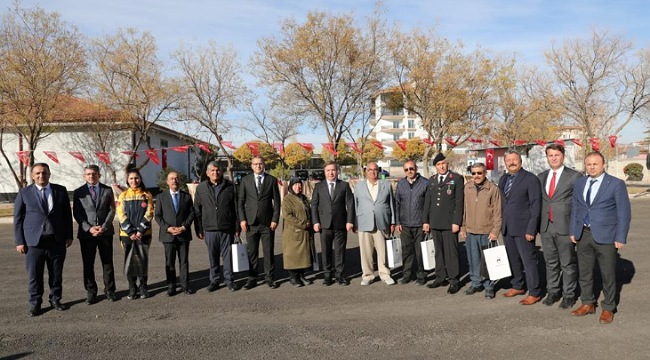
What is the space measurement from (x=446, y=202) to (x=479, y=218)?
496 mm

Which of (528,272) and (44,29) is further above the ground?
(44,29)

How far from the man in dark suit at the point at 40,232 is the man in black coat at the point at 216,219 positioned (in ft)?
5.41

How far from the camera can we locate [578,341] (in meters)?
4.00

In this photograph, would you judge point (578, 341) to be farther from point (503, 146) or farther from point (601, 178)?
point (503, 146)

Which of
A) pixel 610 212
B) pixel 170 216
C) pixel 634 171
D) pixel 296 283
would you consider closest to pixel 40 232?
pixel 170 216

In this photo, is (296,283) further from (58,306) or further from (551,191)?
(551,191)

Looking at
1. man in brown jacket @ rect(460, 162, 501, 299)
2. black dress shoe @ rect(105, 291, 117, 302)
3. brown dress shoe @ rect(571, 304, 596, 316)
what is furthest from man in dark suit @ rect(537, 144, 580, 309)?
black dress shoe @ rect(105, 291, 117, 302)

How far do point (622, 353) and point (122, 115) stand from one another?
22.6m

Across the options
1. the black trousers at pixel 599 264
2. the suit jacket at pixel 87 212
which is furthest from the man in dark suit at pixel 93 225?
the black trousers at pixel 599 264

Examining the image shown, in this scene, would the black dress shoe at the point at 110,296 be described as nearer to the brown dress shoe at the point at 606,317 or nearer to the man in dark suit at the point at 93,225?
the man in dark suit at the point at 93,225

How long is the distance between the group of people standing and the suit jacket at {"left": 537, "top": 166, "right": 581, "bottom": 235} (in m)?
0.01

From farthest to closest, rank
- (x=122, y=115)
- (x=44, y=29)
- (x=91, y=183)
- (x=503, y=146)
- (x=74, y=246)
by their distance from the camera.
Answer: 1. (x=503, y=146)
2. (x=122, y=115)
3. (x=44, y=29)
4. (x=74, y=246)
5. (x=91, y=183)

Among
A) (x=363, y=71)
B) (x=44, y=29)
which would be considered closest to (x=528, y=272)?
(x=363, y=71)

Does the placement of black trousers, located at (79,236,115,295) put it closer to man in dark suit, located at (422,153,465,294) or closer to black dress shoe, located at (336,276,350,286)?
black dress shoe, located at (336,276,350,286)
